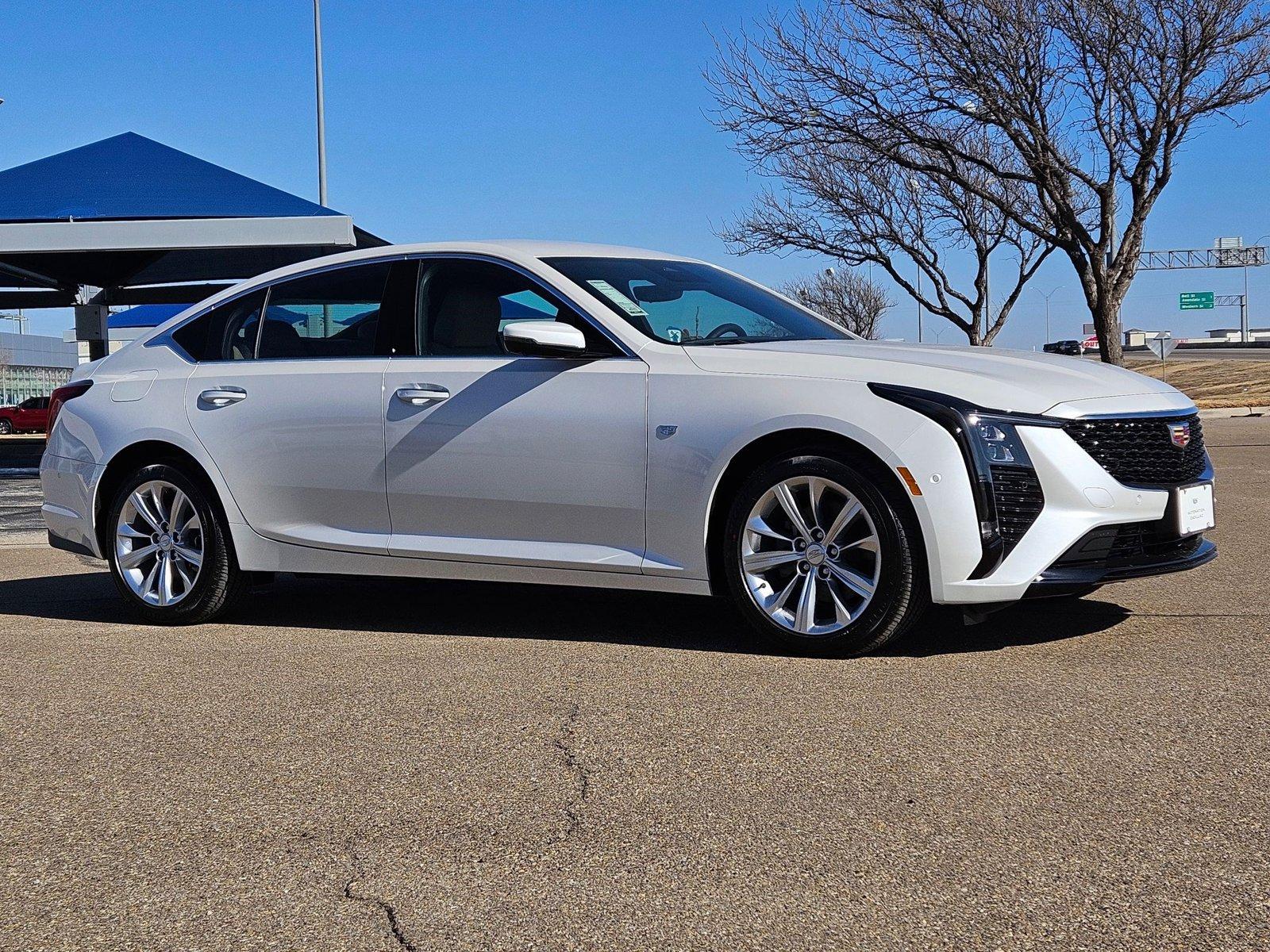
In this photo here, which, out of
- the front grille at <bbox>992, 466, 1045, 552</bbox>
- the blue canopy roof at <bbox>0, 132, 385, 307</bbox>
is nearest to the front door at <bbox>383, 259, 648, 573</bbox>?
the front grille at <bbox>992, 466, 1045, 552</bbox>

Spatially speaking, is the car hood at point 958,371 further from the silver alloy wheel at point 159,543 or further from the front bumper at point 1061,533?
the silver alloy wheel at point 159,543

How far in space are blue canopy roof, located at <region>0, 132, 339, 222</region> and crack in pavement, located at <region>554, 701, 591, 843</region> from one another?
13.2 metres

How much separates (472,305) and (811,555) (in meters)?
1.91

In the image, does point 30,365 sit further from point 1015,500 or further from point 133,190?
point 1015,500

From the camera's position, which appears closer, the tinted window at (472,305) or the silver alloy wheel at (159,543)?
the tinted window at (472,305)

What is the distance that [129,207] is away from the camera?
54.0ft

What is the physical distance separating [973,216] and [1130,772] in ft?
113

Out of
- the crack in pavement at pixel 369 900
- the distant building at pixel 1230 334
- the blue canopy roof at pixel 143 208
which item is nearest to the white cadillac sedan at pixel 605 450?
the crack in pavement at pixel 369 900

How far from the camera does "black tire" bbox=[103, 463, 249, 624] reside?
666 centimetres

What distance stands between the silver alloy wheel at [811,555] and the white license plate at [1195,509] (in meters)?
1.18

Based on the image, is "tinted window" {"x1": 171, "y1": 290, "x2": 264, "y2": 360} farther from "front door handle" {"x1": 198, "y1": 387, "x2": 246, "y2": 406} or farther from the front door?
the front door

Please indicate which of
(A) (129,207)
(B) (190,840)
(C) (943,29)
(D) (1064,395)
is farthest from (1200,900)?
(C) (943,29)

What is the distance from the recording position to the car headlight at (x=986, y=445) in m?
5.17

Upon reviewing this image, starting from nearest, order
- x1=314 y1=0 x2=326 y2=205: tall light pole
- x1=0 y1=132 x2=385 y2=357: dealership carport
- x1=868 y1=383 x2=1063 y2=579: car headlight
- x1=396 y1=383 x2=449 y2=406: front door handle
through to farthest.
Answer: x1=868 y1=383 x2=1063 y2=579: car headlight
x1=396 y1=383 x2=449 y2=406: front door handle
x1=0 y1=132 x2=385 y2=357: dealership carport
x1=314 y1=0 x2=326 y2=205: tall light pole
